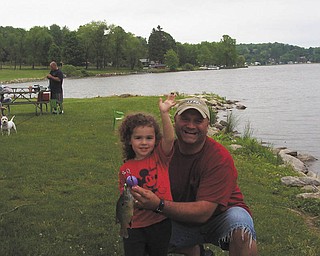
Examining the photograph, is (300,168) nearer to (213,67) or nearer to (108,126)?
(108,126)

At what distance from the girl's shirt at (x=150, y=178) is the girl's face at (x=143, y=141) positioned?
0.06 metres

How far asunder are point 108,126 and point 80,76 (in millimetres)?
76095

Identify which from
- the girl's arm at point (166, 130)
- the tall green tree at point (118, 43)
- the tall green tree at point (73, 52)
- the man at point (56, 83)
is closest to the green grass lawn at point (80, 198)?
the girl's arm at point (166, 130)

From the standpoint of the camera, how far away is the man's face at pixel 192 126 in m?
3.46

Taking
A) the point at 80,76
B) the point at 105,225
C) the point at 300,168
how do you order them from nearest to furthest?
the point at 105,225 < the point at 300,168 < the point at 80,76

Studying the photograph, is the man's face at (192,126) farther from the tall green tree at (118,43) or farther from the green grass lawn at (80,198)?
the tall green tree at (118,43)

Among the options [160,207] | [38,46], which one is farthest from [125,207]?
[38,46]

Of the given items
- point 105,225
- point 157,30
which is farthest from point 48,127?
point 157,30

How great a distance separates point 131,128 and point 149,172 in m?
0.43

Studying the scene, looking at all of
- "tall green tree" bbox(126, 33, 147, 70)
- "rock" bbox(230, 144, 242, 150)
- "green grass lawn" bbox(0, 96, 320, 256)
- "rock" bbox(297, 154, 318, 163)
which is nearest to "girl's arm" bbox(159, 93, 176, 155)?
"green grass lawn" bbox(0, 96, 320, 256)

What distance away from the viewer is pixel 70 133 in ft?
40.3

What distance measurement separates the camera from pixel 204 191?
3311 millimetres

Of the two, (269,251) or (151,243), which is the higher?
(151,243)

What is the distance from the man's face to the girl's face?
259 mm
